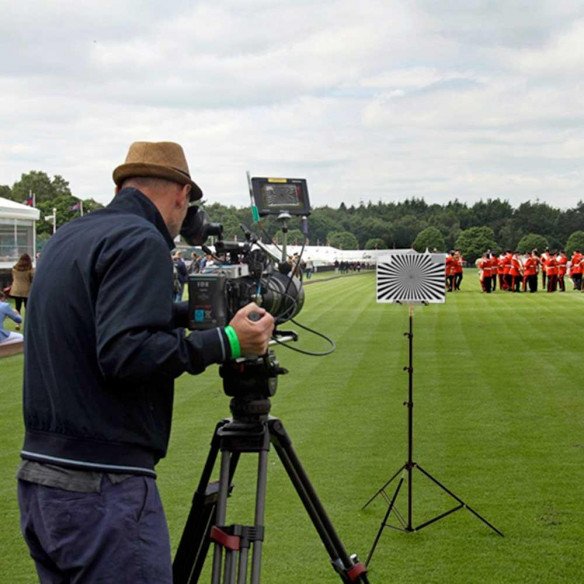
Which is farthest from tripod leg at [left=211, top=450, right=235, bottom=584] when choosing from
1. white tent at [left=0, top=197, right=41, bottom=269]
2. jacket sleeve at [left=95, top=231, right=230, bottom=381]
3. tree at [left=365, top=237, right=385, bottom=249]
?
tree at [left=365, top=237, right=385, bottom=249]

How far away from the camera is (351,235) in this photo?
16325 cm

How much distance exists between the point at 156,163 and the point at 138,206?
18 centimetres

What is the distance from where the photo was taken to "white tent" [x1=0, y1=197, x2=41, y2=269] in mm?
49681

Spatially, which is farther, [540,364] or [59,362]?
[540,364]

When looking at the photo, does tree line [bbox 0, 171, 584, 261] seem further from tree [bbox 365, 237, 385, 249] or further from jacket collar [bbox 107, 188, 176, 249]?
jacket collar [bbox 107, 188, 176, 249]

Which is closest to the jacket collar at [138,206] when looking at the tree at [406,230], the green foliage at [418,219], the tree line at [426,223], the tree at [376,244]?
the tree line at [426,223]

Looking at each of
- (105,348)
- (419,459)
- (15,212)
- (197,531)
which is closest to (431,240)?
(15,212)

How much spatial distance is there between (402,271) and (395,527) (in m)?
1.88

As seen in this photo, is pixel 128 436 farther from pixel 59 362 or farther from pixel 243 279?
pixel 243 279

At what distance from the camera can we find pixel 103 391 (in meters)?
3.29

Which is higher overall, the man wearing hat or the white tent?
the white tent

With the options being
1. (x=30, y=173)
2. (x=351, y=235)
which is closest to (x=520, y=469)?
(x=30, y=173)

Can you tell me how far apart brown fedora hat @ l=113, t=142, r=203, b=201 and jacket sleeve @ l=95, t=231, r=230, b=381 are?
39 centimetres

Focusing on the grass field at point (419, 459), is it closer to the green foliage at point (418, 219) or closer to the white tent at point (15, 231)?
the white tent at point (15, 231)
